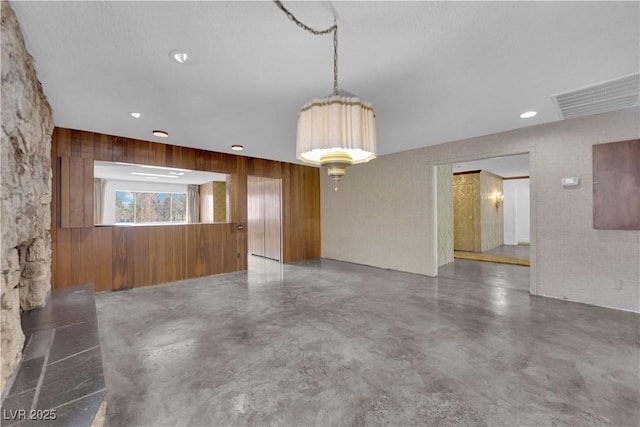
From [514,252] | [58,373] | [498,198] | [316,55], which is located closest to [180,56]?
[316,55]

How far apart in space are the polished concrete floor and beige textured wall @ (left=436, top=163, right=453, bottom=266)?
2.18 metres

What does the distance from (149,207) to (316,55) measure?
978 cm

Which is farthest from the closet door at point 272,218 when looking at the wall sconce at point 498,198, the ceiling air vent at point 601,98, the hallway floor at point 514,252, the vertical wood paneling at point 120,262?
the wall sconce at point 498,198

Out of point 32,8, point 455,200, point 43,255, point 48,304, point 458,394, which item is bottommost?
point 458,394

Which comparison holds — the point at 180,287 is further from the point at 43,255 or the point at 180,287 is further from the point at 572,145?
the point at 572,145

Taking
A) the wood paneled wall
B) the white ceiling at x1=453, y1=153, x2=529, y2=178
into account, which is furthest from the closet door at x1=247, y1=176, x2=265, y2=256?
the white ceiling at x1=453, y1=153, x2=529, y2=178

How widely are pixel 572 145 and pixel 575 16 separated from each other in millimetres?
2591

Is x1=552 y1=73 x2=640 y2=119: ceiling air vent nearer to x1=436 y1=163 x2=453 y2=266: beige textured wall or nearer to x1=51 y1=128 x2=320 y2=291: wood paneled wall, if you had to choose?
x1=436 y1=163 x2=453 y2=266: beige textured wall

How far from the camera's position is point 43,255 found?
2.36 m

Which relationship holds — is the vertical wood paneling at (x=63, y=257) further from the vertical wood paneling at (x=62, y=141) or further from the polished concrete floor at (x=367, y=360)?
the vertical wood paneling at (x=62, y=141)

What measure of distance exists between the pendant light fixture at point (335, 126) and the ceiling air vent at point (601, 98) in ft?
8.42

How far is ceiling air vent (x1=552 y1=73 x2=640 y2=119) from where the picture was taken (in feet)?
8.10

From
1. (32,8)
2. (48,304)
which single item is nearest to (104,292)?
(48,304)

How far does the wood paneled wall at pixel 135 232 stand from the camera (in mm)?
3762
